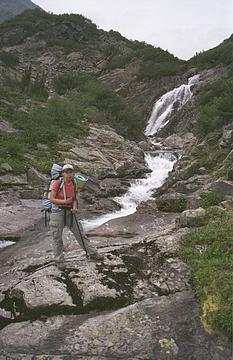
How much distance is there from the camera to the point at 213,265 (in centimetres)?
727

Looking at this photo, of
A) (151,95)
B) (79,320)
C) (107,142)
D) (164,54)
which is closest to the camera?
(79,320)

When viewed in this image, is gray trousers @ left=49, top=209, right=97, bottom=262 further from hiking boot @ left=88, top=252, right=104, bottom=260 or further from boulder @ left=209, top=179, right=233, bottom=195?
boulder @ left=209, top=179, right=233, bottom=195

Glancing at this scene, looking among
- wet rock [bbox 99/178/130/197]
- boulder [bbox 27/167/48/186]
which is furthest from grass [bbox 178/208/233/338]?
boulder [bbox 27/167/48/186]

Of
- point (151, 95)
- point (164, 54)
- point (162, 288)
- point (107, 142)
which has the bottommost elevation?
point (162, 288)

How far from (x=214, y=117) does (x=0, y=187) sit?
12648mm

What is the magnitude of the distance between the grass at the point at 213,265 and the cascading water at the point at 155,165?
4414 millimetres

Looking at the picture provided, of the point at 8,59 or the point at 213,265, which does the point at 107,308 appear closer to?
the point at 213,265

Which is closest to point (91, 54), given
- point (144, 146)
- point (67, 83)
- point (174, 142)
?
point (67, 83)

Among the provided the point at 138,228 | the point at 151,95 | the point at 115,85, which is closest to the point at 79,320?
the point at 138,228

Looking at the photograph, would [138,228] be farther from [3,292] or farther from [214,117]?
[214,117]

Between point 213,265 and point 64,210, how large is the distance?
3032 millimetres

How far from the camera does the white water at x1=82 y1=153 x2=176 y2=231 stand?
13.7 m

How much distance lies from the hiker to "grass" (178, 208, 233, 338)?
77.0 inches

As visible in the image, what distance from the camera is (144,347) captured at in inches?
222
